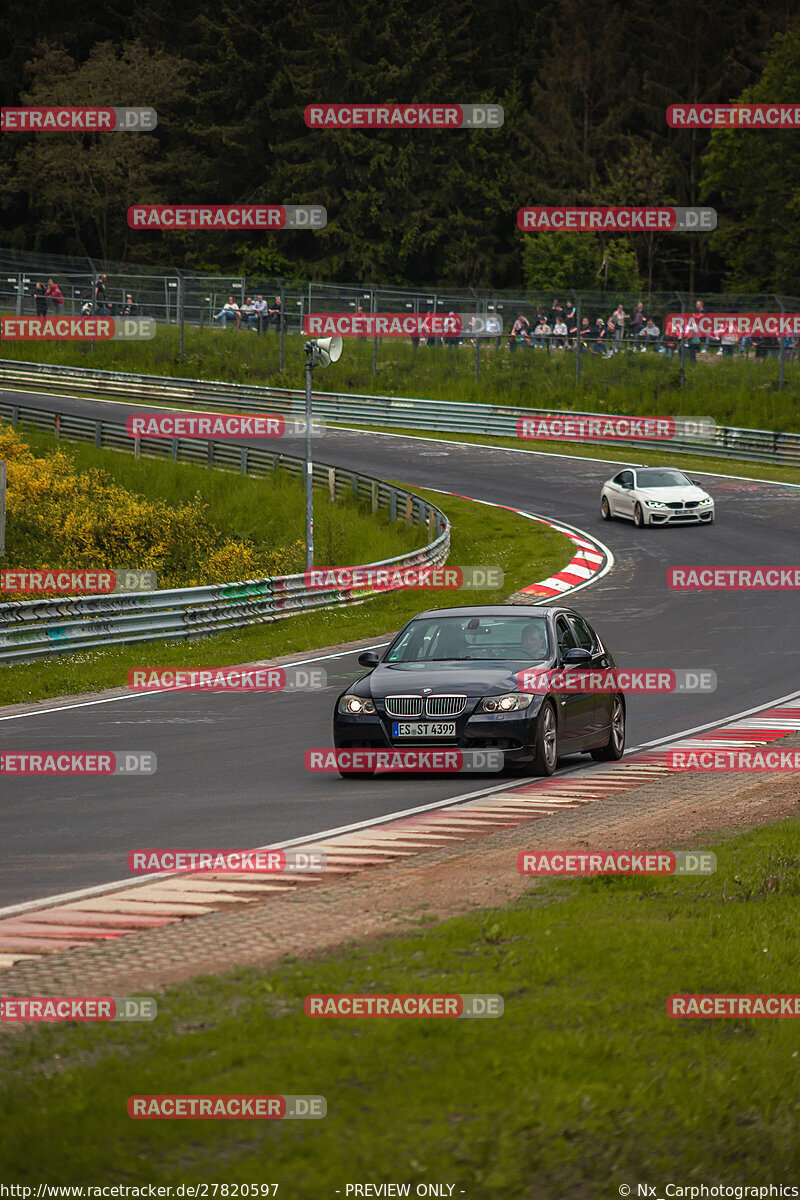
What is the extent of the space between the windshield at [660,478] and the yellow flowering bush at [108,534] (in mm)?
8827

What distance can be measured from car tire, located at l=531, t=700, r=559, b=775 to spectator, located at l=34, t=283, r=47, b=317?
50.1 m

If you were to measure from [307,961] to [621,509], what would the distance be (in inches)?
1290

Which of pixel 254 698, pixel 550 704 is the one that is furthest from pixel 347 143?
pixel 550 704

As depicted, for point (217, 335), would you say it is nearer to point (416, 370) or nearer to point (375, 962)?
point (416, 370)

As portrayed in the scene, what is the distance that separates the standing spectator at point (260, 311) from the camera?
Answer: 57125 mm

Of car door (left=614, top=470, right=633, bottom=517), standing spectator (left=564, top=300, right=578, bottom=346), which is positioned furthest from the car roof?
standing spectator (left=564, top=300, right=578, bottom=346)

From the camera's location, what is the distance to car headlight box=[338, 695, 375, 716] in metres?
13.1

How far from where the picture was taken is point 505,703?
12.8m

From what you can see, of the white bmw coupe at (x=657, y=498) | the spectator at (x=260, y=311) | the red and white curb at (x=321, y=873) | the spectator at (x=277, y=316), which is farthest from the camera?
the spectator at (x=260, y=311)

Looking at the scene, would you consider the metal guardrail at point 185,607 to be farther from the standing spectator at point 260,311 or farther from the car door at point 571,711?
the standing spectator at point 260,311

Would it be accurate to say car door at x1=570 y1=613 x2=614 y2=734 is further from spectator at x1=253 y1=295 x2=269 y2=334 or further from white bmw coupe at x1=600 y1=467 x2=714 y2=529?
spectator at x1=253 y1=295 x2=269 y2=334

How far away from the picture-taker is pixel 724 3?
295 feet

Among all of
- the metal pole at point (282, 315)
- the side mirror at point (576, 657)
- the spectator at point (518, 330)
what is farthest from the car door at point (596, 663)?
the metal pole at point (282, 315)

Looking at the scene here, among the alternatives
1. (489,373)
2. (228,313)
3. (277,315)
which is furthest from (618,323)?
(228,313)
